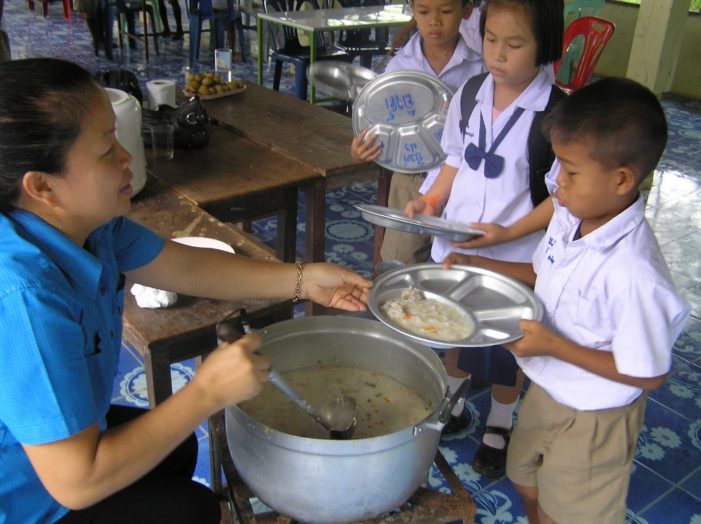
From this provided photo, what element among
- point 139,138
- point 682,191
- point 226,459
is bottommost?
point 682,191

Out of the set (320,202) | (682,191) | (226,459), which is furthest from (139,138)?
(682,191)

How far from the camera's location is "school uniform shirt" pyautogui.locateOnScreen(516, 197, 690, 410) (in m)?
1.24

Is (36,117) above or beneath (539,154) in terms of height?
above

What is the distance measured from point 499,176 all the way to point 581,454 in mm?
767

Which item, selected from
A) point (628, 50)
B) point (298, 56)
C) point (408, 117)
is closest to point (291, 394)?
point (408, 117)

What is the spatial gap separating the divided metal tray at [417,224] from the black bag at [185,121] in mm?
1005

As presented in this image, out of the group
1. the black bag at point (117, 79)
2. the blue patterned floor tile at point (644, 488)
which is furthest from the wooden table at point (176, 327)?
the blue patterned floor tile at point (644, 488)

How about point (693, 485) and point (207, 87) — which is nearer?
point (693, 485)

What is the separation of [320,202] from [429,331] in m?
1.08

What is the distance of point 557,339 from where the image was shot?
130 cm

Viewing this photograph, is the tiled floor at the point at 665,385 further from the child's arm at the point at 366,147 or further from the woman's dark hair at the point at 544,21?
the woman's dark hair at the point at 544,21

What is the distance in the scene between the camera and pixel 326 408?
1.24 meters

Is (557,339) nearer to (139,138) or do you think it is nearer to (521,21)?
(521,21)

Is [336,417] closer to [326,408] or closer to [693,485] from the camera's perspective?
[326,408]
